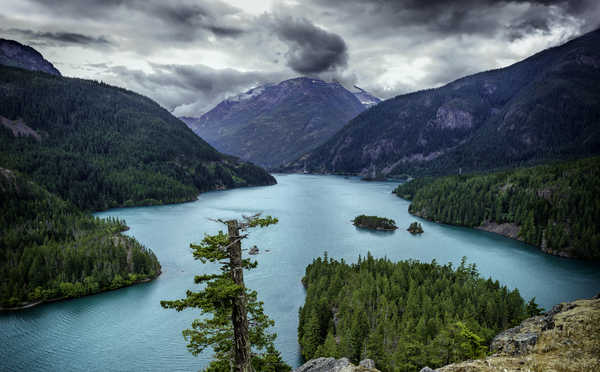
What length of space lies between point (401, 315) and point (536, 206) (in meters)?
81.0

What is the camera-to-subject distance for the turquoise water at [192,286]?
40.0 meters

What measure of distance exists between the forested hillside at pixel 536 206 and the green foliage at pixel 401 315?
4896 cm

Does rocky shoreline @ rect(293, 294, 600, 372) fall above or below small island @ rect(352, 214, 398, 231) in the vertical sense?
above

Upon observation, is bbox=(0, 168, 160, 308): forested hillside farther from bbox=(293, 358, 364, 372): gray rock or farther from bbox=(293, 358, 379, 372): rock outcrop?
bbox=(293, 358, 379, 372): rock outcrop

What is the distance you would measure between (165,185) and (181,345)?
151 metres

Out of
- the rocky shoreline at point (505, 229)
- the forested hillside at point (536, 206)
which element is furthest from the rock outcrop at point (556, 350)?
the rocky shoreline at point (505, 229)

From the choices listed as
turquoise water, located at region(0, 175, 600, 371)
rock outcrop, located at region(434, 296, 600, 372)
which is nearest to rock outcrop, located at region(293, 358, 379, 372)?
rock outcrop, located at region(434, 296, 600, 372)

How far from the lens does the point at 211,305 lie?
12.7 m

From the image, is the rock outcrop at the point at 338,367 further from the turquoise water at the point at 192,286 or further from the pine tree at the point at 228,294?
the turquoise water at the point at 192,286

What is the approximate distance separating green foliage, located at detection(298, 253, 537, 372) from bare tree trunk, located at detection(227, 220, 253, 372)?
2074cm

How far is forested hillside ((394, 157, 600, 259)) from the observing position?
8231cm

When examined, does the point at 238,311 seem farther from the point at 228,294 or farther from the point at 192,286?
the point at 192,286

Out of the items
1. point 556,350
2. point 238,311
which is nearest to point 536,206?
point 556,350

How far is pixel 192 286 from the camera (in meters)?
58.9
